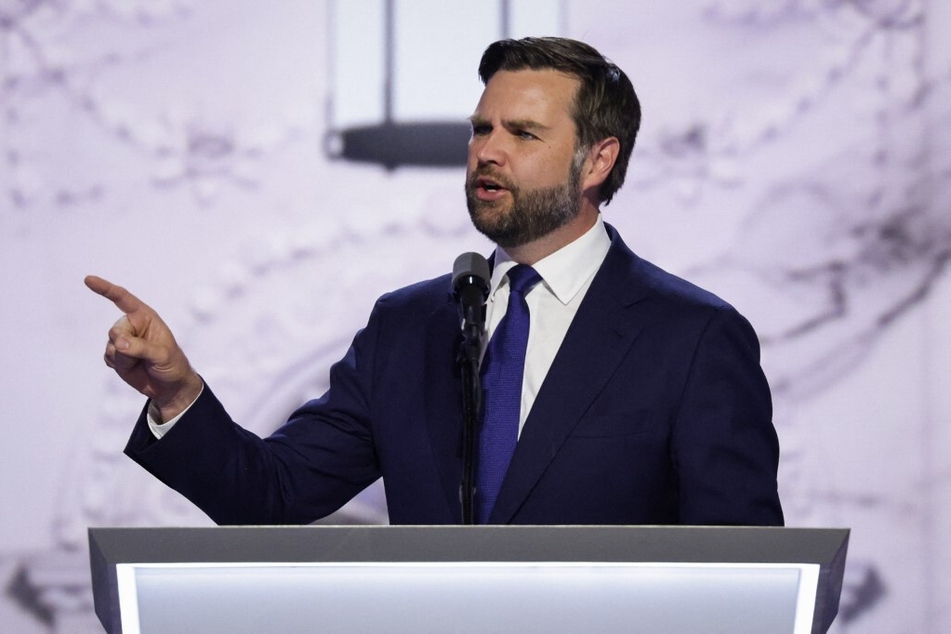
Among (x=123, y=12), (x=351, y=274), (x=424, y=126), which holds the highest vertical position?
(x=123, y=12)

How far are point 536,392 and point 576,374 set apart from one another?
73 millimetres

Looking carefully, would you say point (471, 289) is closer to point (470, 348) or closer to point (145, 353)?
point (470, 348)

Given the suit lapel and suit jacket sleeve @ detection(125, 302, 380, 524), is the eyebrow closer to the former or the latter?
the suit lapel

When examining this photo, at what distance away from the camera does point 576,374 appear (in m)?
1.73

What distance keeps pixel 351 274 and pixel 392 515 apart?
3.27 ft

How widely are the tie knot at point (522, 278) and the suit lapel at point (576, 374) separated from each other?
9 centimetres

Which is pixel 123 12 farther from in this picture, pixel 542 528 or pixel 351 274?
pixel 542 528

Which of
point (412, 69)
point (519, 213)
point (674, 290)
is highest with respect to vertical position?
point (412, 69)

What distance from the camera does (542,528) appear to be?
1.08 meters

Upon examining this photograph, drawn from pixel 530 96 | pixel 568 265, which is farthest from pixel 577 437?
pixel 530 96

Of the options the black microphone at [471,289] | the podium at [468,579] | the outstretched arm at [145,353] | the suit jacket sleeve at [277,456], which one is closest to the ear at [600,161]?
the suit jacket sleeve at [277,456]

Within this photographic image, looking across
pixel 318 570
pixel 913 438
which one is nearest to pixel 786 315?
pixel 913 438

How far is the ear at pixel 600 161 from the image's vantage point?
6.45 ft

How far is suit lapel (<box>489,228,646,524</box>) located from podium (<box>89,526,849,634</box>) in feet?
1.88
